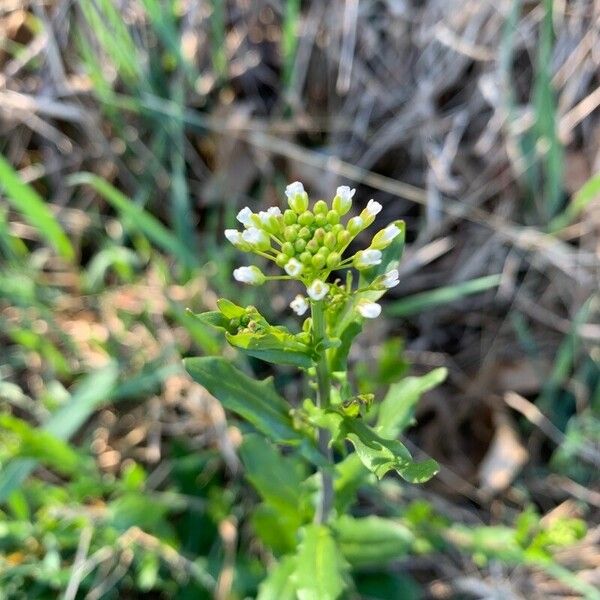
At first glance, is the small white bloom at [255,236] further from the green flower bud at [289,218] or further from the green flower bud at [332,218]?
the green flower bud at [332,218]

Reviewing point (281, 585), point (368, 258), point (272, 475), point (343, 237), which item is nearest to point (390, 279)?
point (368, 258)

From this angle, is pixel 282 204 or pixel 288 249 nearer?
pixel 288 249

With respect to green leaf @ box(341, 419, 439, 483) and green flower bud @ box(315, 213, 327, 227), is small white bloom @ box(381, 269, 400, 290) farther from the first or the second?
green leaf @ box(341, 419, 439, 483)

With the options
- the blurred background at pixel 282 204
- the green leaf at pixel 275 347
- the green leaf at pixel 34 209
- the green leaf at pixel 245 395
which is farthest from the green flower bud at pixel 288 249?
the green leaf at pixel 34 209

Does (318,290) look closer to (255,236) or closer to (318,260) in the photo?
(318,260)

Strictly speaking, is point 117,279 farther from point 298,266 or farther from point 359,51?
point 298,266

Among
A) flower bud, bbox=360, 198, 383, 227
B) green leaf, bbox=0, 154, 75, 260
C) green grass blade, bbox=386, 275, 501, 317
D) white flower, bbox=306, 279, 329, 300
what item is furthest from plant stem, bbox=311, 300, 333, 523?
green leaf, bbox=0, 154, 75, 260
